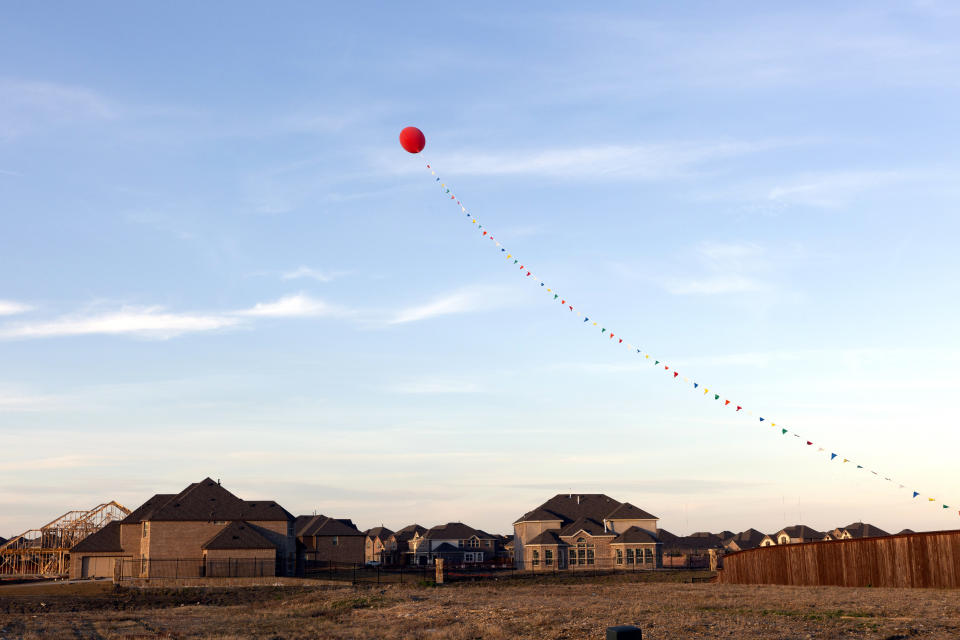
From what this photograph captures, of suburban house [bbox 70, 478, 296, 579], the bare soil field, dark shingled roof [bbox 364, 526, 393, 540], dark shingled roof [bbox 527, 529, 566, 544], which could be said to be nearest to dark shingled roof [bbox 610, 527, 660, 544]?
dark shingled roof [bbox 527, 529, 566, 544]

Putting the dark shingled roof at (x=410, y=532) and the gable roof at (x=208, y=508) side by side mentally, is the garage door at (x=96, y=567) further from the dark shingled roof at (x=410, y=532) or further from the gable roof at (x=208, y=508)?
the dark shingled roof at (x=410, y=532)

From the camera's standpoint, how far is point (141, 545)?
8269 centimetres

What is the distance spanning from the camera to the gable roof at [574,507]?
110 meters

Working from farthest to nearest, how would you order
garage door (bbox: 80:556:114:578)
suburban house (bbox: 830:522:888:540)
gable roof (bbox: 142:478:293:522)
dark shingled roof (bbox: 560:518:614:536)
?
suburban house (bbox: 830:522:888:540), dark shingled roof (bbox: 560:518:614:536), garage door (bbox: 80:556:114:578), gable roof (bbox: 142:478:293:522)

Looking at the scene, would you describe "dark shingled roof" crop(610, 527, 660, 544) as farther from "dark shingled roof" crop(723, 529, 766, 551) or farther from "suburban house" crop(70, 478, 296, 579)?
"dark shingled roof" crop(723, 529, 766, 551)

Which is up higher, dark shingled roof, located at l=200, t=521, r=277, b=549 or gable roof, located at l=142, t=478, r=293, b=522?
gable roof, located at l=142, t=478, r=293, b=522

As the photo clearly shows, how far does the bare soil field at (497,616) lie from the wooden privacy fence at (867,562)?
2.06 meters

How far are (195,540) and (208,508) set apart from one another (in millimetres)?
3481

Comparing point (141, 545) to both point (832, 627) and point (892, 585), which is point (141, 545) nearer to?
point (892, 585)

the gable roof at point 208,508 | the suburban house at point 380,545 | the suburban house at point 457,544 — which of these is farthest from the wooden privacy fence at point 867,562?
the suburban house at point 380,545

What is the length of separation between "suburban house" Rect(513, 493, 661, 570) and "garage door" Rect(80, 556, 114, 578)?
1808 inches

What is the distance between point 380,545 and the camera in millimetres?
158125

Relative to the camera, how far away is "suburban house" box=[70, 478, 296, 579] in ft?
254

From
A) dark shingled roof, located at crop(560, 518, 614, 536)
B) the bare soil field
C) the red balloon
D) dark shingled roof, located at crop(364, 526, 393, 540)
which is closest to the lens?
the bare soil field
